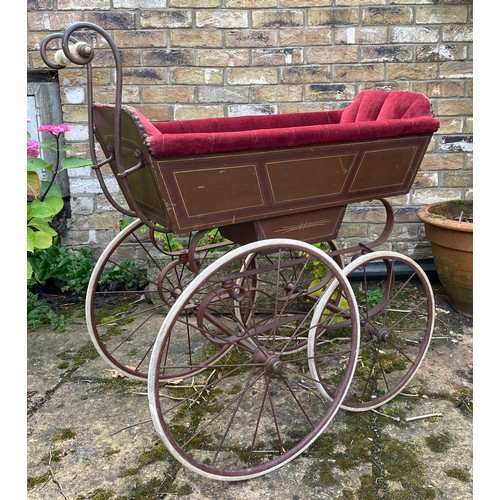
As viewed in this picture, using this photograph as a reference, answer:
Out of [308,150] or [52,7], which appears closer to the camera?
[308,150]

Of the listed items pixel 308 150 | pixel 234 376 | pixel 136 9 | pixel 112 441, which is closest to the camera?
pixel 308 150

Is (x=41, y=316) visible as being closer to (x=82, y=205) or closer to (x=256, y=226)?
(x=82, y=205)

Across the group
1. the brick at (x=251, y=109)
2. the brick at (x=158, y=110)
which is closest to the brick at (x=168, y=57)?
the brick at (x=158, y=110)

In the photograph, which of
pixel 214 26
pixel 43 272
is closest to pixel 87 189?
pixel 43 272

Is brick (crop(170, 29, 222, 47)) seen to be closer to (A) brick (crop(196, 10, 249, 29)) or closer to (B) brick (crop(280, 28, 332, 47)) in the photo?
(A) brick (crop(196, 10, 249, 29))

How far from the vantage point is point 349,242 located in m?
3.26

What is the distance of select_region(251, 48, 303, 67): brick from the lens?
2.94 metres

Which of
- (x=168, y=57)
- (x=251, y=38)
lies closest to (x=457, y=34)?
(x=251, y=38)

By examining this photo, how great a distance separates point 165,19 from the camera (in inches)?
113

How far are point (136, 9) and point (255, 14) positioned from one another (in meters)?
0.67

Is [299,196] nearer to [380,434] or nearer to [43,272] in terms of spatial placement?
[380,434]

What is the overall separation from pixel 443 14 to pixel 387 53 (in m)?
0.38

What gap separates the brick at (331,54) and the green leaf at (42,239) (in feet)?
5.77

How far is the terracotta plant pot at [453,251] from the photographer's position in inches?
104
